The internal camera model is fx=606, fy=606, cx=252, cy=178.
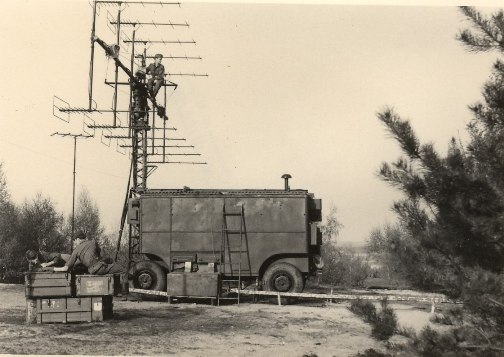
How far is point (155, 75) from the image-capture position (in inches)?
783

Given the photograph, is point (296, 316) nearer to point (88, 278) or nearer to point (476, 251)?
point (88, 278)

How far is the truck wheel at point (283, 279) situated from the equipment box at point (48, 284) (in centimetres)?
660

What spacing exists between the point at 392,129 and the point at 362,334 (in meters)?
6.56

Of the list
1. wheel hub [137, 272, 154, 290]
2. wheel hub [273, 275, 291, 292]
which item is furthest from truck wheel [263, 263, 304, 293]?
wheel hub [137, 272, 154, 290]

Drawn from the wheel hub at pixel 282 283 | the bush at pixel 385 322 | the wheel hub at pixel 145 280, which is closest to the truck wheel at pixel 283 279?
the wheel hub at pixel 282 283

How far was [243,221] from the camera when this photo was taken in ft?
55.5

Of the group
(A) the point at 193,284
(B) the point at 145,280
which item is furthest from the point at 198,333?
(B) the point at 145,280

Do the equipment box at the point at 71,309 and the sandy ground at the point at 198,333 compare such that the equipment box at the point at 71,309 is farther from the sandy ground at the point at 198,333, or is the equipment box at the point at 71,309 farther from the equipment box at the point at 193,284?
the equipment box at the point at 193,284

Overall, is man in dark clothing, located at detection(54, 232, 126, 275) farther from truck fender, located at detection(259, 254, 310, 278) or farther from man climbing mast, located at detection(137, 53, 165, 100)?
man climbing mast, located at detection(137, 53, 165, 100)

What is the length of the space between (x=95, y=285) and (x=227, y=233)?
19.6 feet

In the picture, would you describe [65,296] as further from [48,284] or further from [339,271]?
[339,271]

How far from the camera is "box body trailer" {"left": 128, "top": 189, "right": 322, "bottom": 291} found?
16.8 metres

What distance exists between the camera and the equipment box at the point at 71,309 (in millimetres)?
11273

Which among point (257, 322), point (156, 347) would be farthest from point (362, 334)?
point (156, 347)
